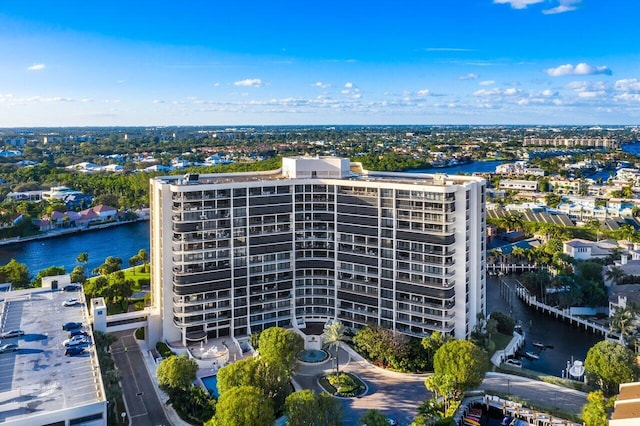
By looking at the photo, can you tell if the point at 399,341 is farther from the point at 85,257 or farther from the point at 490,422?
the point at 85,257

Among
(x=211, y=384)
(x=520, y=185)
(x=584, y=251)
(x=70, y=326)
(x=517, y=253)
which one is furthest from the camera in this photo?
(x=520, y=185)

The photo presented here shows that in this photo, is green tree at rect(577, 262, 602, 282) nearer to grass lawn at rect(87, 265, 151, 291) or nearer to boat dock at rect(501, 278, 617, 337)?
boat dock at rect(501, 278, 617, 337)

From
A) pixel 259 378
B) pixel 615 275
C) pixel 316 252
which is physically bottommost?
pixel 259 378

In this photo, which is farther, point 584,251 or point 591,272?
point 584,251

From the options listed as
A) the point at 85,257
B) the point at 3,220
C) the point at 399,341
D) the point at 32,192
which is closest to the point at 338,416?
the point at 399,341

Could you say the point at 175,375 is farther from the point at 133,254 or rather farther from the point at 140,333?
the point at 133,254

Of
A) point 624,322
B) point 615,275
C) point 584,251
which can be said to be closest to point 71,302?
point 624,322

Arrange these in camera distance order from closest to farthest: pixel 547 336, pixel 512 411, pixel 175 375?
pixel 175 375 < pixel 512 411 < pixel 547 336

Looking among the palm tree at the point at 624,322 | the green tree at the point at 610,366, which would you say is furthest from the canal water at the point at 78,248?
the palm tree at the point at 624,322
